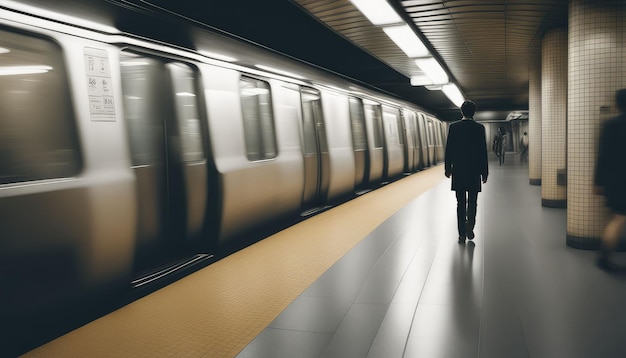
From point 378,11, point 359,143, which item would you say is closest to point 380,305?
point 378,11

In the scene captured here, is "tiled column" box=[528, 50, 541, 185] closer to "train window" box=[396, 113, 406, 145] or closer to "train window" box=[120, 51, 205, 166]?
"train window" box=[396, 113, 406, 145]

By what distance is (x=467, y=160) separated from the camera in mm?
4930

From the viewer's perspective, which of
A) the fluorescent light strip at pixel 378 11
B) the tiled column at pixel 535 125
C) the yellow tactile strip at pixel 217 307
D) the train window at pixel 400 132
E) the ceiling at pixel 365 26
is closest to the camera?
the yellow tactile strip at pixel 217 307

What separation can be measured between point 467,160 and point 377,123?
5.84 m

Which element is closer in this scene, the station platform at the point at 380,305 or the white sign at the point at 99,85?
the station platform at the point at 380,305

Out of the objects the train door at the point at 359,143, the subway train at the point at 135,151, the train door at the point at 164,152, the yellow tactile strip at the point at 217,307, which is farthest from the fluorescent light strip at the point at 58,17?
the train door at the point at 359,143

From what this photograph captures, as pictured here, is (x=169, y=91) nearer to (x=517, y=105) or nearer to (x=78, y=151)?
(x=78, y=151)

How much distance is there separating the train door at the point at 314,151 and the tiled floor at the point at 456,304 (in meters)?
1.87

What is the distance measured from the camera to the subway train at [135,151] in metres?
2.65

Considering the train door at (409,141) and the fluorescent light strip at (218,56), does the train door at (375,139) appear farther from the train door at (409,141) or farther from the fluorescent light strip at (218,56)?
the fluorescent light strip at (218,56)

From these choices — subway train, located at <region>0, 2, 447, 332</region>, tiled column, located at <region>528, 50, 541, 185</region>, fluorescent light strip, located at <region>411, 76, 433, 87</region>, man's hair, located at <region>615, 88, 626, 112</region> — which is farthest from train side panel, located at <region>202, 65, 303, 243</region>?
tiled column, located at <region>528, 50, 541, 185</region>

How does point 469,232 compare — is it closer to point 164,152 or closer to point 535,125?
point 164,152

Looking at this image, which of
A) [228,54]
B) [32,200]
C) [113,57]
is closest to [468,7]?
[228,54]

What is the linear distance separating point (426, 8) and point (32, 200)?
15.9 feet
